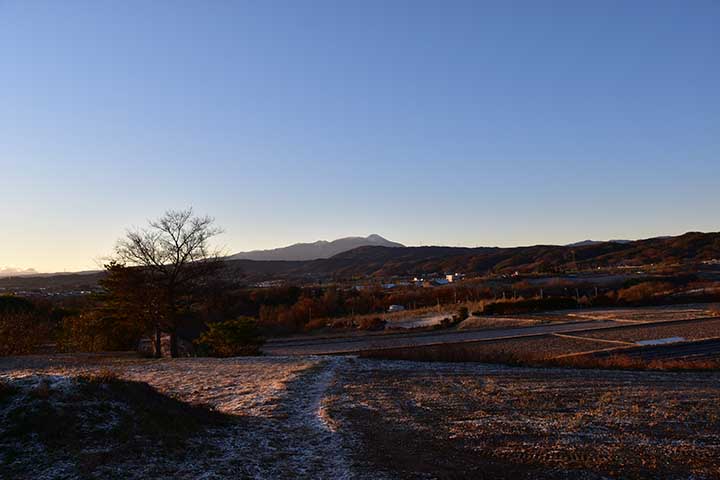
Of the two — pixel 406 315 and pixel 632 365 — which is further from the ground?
pixel 632 365

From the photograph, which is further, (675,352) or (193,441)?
(675,352)

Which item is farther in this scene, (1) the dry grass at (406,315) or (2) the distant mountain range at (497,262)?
(2) the distant mountain range at (497,262)

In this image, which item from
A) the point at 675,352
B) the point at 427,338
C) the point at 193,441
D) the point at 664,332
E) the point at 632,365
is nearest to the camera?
the point at 193,441

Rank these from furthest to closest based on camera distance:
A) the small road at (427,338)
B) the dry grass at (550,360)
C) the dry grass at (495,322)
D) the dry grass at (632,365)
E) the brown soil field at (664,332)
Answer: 1. the dry grass at (495,322)
2. the small road at (427,338)
3. the brown soil field at (664,332)
4. the dry grass at (550,360)
5. the dry grass at (632,365)

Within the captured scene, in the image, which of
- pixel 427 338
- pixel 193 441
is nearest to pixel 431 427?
pixel 193 441

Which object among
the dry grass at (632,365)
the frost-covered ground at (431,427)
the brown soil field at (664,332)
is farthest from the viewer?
the brown soil field at (664,332)

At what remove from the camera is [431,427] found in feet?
32.6

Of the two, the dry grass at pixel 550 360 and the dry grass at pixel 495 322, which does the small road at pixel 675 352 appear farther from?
the dry grass at pixel 495 322

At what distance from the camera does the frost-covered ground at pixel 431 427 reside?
725 centimetres

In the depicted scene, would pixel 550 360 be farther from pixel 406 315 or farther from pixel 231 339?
pixel 406 315

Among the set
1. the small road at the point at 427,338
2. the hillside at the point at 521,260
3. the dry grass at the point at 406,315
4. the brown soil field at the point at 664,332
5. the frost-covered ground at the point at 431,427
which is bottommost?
the brown soil field at the point at 664,332

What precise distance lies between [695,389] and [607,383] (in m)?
2.01

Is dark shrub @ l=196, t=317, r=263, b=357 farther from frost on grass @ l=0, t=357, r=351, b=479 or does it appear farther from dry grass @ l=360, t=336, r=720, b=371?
frost on grass @ l=0, t=357, r=351, b=479

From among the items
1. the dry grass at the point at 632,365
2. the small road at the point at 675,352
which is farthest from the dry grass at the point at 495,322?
the dry grass at the point at 632,365
